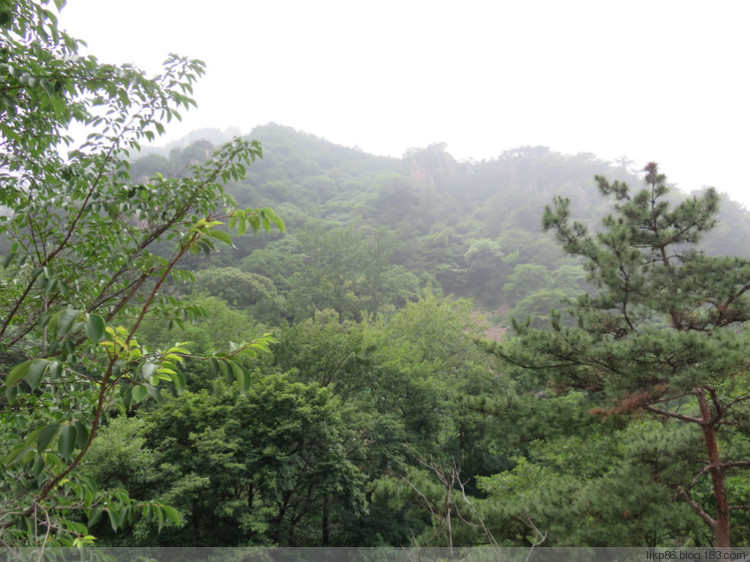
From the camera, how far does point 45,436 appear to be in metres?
0.84

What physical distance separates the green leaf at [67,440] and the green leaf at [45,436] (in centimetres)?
3

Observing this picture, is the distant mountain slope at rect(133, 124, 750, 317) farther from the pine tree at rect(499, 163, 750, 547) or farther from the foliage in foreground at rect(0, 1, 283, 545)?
the foliage in foreground at rect(0, 1, 283, 545)

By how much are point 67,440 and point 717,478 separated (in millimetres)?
6569

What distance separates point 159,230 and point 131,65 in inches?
33.4

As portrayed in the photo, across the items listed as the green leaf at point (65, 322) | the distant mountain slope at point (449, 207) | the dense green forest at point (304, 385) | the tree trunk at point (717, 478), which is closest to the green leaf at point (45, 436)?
the dense green forest at point (304, 385)

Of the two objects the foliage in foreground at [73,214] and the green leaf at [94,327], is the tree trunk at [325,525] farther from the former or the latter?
the green leaf at [94,327]

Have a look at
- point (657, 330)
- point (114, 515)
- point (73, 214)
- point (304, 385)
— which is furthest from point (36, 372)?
point (304, 385)

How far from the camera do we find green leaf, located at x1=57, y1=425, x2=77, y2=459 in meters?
0.86

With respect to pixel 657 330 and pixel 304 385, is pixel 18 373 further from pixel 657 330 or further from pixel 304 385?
pixel 304 385

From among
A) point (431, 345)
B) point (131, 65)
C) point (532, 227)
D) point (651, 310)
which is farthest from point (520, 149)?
point (131, 65)

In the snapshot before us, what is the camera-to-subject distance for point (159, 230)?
72.1 inches

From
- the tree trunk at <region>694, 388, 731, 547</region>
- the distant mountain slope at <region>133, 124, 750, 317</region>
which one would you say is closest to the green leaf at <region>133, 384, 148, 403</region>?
the tree trunk at <region>694, 388, 731, 547</region>

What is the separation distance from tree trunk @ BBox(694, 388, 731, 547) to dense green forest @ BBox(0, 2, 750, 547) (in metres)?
0.02

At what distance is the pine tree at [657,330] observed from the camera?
440 centimetres
